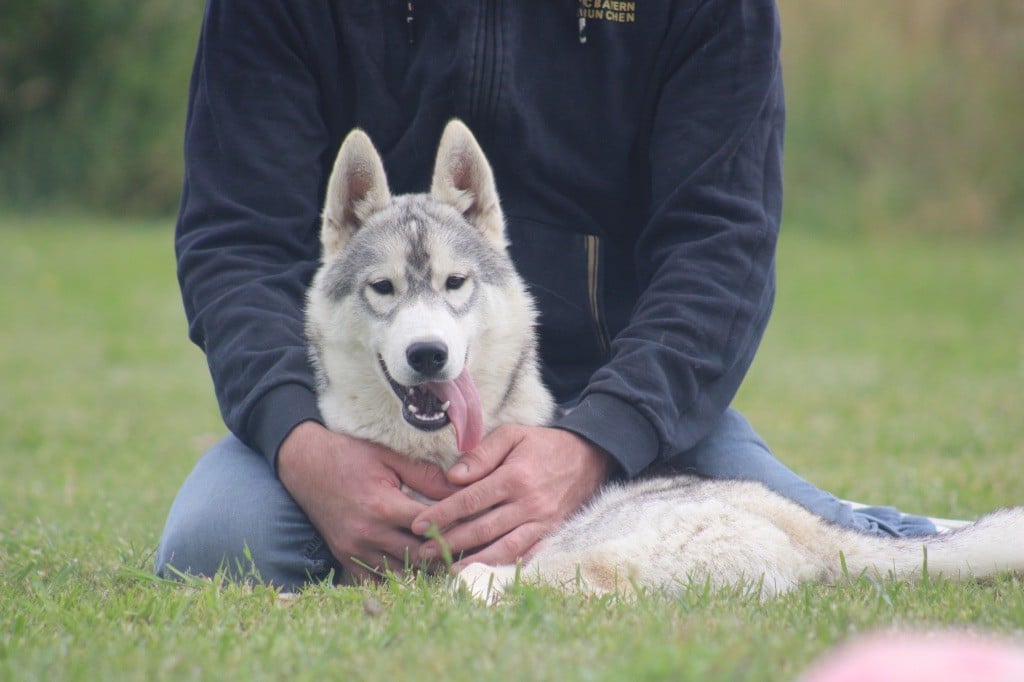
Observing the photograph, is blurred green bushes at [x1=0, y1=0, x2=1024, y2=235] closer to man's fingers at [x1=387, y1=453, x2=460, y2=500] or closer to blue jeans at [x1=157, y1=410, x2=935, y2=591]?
blue jeans at [x1=157, y1=410, x2=935, y2=591]

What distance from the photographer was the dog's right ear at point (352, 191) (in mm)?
3395

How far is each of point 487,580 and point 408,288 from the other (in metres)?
0.91

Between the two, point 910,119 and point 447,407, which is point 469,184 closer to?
point 447,407

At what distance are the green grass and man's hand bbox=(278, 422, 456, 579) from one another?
9.1 inches

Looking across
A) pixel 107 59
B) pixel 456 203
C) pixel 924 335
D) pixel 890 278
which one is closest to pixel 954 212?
pixel 890 278

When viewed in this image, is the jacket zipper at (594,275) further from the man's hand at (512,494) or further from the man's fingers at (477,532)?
the man's fingers at (477,532)

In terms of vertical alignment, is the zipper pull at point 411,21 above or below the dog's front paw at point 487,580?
above

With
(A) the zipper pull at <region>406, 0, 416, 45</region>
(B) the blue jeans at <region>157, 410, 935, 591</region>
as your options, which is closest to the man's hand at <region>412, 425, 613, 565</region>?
(B) the blue jeans at <region>157, 410, 935, 591</region>

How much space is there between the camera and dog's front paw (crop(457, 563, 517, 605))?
8.99ft

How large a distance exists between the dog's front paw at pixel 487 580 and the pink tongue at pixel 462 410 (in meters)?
0.36

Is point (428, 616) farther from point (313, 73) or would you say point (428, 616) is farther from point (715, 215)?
point (313, 73)

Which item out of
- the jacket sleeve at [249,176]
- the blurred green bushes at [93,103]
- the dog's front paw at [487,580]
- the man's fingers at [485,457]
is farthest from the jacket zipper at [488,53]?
the blurred green bushes at [93,103]

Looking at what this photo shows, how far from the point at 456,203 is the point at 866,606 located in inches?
66.6

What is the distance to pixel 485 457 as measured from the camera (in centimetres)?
320
